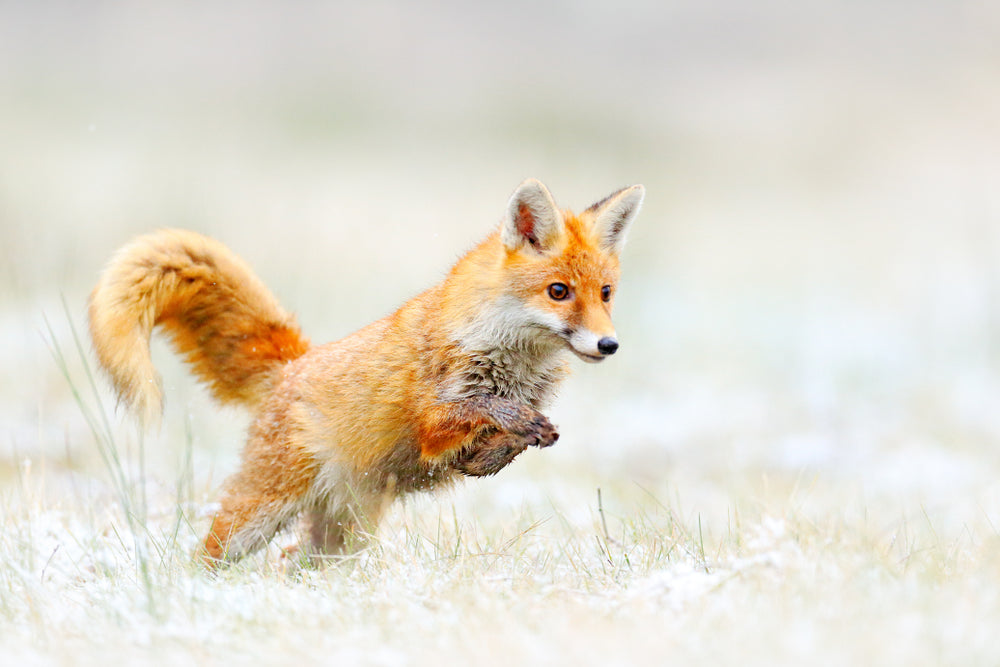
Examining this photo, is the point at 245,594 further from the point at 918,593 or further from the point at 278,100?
the point at 278,100

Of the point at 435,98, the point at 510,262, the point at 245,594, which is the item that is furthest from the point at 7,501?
the point at 435,98

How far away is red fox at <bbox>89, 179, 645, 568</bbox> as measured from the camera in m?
5.25

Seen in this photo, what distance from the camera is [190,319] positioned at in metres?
6.17

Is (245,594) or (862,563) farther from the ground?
(862,563)

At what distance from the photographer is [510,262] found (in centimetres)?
535

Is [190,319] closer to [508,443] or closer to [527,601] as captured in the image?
[508,443]

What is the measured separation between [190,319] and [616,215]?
2.64 meters

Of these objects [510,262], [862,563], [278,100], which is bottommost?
[862,563]

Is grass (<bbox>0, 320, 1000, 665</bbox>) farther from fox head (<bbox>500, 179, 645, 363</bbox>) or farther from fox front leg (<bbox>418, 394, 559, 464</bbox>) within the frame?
fox head (<bbox>500, 179, 645, 363</bbox>)

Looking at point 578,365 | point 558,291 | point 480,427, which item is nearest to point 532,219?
point 558,291

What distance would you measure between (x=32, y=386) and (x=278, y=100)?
56.0 ft

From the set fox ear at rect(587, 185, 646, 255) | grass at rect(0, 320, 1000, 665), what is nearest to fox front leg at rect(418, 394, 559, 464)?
grass at rect(0, 320, 1000, 665)

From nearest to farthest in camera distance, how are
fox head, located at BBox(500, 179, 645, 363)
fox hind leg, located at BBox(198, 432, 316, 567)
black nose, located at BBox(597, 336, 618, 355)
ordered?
black nose, located at BBox(597, 336, 618, 355), fox head, located at BBox(500, 179, 645, 363), fox hind leg, located at BBox(198, 432, 316, 567)

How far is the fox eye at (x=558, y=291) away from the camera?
17.1ft
